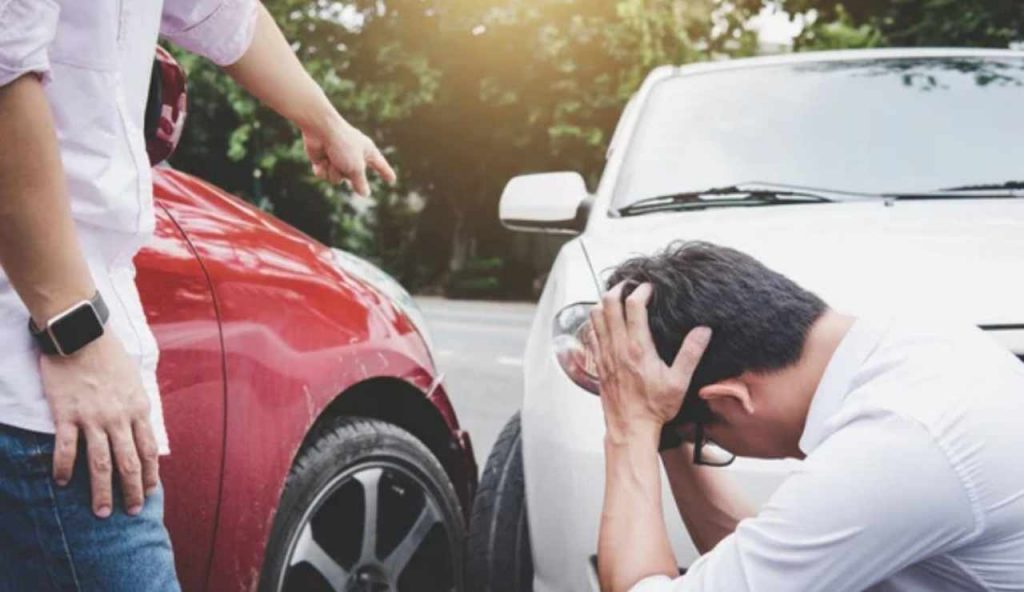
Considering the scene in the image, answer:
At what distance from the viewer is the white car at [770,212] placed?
256 cm

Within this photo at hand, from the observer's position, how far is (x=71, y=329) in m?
1.34

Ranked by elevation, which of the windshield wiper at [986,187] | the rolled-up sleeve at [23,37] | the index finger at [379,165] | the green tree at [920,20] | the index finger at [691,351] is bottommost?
the green tree at [920,20]

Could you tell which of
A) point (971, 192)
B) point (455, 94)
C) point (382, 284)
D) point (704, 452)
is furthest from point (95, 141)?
point (455, 94)

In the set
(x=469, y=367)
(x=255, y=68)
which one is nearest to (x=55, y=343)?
(x=255, y=68)

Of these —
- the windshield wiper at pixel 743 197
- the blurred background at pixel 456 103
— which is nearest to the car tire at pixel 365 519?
the windshield wiper at pixel 743 197

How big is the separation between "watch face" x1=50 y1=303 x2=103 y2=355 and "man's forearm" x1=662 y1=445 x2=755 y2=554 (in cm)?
108

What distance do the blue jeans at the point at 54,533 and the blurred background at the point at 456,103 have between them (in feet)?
79.0

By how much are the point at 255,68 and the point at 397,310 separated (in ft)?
4.34

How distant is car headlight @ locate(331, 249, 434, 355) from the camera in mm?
3077

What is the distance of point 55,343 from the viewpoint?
1339mm

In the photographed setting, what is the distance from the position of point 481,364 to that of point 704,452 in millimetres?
9460

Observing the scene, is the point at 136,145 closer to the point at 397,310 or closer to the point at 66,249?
the point at 66,249

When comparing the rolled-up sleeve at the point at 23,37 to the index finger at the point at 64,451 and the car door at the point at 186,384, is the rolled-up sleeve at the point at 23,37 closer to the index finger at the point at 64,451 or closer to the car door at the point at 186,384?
the index finger at the point at 64,451

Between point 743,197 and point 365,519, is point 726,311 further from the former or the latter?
point 743,197
